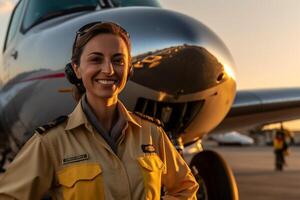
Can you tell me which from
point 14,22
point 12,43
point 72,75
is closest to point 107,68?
point 72,75

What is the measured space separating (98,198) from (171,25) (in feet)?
8.07

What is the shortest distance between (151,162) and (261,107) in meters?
6.90

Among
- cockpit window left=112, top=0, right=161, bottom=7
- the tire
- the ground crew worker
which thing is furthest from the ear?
the tire

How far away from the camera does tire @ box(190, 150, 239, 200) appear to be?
552cm

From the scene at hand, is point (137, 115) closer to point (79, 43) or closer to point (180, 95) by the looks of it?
point (79, 43)

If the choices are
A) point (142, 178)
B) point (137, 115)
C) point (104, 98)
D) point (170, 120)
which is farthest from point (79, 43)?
Answer: point (170, 120)

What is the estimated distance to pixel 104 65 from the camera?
1.70 metres

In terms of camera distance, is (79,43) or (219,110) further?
(219,110)

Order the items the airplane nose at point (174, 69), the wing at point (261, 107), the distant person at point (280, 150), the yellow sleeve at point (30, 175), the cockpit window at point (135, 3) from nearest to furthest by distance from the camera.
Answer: the yellow sleeve at point (30, 175) → the airplane nose at point (174, 69) → the cockpit window at point (135, 3) → the wing at point (261, 107) → the distant person at point (280, 150)

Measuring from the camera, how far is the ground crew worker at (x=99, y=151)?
1.59m

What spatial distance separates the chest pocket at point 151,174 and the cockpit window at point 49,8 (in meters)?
3.79

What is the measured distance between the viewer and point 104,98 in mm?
1767

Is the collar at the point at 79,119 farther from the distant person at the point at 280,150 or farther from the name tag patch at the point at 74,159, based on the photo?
the distant person at the point at 280,150

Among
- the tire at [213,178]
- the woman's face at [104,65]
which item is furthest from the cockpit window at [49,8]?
the woman's face at [104,65]
